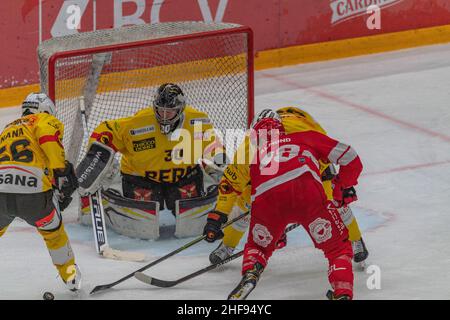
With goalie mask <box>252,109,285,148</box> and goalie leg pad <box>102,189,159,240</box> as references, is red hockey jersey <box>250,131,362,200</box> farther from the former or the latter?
goalie leg pad <box>102,189,159,240</box>

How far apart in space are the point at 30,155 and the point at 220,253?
1.34m

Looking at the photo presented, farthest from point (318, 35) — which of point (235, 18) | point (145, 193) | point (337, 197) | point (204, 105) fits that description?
point (337, 197)

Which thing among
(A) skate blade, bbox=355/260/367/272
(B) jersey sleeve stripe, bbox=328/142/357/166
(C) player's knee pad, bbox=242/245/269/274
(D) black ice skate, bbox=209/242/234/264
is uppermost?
(B) jersey sleeve stripe, bbox=328/142/357/166

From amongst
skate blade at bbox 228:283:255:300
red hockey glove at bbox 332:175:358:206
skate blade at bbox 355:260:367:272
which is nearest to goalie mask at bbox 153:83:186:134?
red hockey glove at bbox 332:175:358:206

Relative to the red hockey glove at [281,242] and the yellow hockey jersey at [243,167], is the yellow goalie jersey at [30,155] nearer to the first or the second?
the yellow hockey jersey at [243,167]

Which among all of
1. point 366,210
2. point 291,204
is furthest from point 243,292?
point 366,210

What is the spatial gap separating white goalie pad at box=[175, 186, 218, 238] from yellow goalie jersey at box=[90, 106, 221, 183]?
0.89ft

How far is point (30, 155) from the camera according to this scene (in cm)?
685

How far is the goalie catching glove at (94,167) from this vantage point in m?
7.93

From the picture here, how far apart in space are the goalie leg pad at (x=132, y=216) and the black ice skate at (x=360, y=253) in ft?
4.08

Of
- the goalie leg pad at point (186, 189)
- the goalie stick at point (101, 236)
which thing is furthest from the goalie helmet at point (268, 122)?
the goalie leg pad at point (186, 189)

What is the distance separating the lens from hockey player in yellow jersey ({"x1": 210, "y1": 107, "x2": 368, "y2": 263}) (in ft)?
22.9

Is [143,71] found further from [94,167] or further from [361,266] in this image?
[361,266]

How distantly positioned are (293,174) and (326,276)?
92cm
